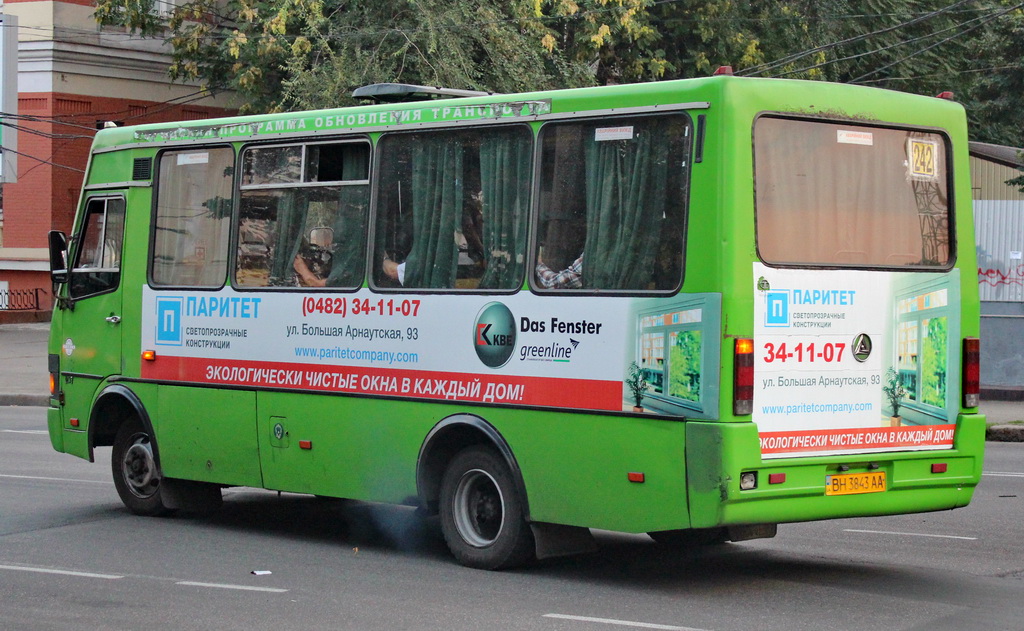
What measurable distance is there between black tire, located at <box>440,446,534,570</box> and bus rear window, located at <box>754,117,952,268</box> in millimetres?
2230

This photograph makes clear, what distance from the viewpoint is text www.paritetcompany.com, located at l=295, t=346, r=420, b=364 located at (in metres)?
9.29

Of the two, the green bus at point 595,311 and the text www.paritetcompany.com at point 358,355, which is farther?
the text www.paritetcompany.com at point 358,355

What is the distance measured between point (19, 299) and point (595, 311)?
28.4 metres

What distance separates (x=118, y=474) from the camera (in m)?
11.6

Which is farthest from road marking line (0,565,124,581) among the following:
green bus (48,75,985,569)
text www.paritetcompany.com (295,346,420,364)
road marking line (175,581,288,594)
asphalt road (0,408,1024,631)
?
text www.paritetcompany.com (295,346,420,364)

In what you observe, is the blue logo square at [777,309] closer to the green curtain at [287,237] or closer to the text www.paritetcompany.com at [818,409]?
the text www.paritetcompany.com at [818,409]

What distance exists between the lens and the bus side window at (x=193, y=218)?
1069 cm

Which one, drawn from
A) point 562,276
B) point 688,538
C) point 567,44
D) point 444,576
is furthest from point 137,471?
point 567,44

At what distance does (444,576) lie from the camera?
345 inches

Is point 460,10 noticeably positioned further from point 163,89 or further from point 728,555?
point 728,555

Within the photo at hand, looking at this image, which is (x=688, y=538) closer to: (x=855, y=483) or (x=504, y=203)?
(x=855, y=483)

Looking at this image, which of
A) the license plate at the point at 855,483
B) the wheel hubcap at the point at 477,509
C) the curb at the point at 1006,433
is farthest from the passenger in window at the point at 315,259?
the curb at the point at 1006,433

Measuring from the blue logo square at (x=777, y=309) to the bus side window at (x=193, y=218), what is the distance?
4.54 metres

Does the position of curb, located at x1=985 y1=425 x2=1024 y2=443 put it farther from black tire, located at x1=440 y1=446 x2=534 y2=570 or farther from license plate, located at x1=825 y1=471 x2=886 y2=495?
black tire, located at x1=440 y1=446 x2=534 y2=570
